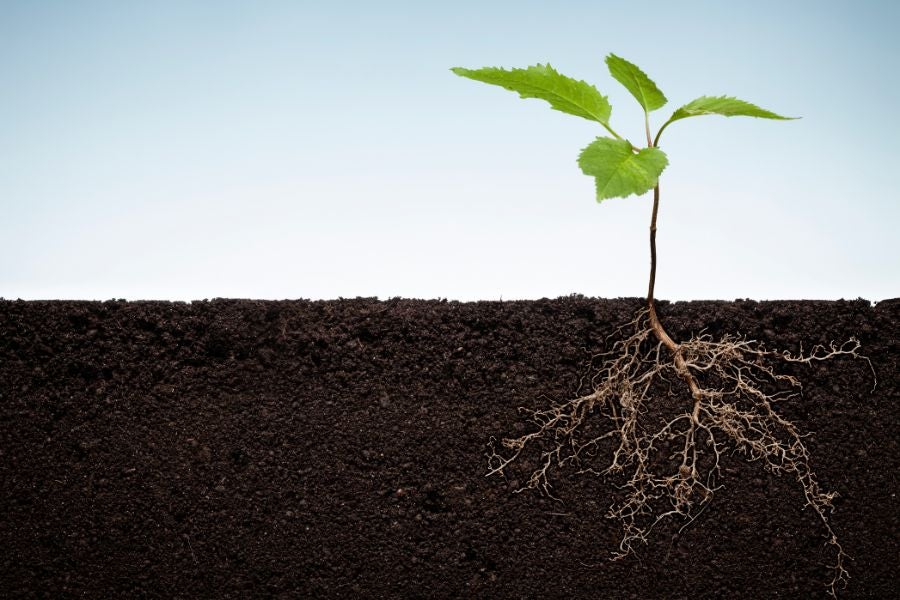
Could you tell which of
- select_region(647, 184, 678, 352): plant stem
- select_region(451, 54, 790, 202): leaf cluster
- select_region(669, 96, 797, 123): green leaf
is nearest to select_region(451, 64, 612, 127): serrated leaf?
select_region(451, 54, 790, 202): leaf cluster

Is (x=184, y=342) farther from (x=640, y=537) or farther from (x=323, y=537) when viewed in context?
(x=640, y=537)

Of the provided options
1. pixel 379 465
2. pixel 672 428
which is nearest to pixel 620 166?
pixel 672 428

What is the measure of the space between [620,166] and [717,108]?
0.84 ft

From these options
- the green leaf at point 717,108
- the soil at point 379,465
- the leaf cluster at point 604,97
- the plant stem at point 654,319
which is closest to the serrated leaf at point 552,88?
the leaf cluster at point 604,97

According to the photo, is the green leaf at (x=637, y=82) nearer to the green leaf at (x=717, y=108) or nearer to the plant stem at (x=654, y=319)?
the green leaf at (x=717, y=108)

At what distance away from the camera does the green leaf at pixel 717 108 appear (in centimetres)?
113

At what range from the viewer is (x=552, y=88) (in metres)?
1.14

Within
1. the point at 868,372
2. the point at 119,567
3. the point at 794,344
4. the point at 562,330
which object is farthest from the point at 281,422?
the point at 868,372

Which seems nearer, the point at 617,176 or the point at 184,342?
the point at 617,176

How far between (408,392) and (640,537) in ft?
1.85

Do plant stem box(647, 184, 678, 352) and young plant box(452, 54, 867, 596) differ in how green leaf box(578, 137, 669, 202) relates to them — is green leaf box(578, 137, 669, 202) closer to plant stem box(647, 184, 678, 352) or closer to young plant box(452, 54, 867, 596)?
plant stem box(647, 184, 678, 352)

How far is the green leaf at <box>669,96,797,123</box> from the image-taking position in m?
1.13

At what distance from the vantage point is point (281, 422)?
1353mm

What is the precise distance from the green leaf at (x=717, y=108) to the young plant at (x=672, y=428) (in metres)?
0.37
